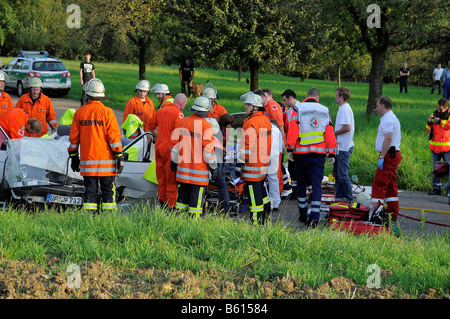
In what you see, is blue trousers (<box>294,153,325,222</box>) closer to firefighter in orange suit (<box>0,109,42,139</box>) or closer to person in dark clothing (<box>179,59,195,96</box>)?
firefighter in orange suit (<box>0,109,42,139</box>)

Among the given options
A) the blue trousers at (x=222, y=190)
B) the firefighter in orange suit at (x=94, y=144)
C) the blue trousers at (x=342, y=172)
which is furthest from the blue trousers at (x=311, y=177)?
the firefighter in orange suit at (x=94, y=144)

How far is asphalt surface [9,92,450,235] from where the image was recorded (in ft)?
26.5

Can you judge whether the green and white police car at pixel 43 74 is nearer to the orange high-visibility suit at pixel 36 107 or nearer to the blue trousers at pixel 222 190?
the orange high-visibility suit at pixel 36 107

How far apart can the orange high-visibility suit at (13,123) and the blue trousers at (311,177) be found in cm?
444

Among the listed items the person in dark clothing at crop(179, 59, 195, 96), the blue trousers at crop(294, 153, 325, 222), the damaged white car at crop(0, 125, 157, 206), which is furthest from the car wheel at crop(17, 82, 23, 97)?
the blue trousers at crop(294, 153, 325, 222)

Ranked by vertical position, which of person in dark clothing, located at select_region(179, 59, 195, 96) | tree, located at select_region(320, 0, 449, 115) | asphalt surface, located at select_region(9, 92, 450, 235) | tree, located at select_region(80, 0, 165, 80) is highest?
tree, located at select_region(80, 0, 165, 80)

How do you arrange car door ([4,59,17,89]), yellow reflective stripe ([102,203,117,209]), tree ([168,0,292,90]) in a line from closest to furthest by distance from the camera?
yellow reflective stripe ([102,203,117,209]) → tree ([168,0,292,90]) → car door ([4,59,17,89])

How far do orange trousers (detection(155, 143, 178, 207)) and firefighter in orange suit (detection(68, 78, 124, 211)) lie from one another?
102 centimetres

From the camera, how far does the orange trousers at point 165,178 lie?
8294mm

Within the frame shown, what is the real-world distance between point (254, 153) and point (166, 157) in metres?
1.40

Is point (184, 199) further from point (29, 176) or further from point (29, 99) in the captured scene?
point (29, 99)

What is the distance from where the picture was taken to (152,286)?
16.4 feet

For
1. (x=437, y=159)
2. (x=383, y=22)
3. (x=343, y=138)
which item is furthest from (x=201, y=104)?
(x=383, y=22)
